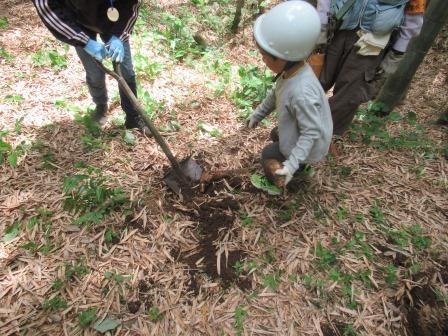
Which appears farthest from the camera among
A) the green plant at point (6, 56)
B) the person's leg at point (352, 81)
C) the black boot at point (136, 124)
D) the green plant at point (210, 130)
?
the green plant at point (6, 56)

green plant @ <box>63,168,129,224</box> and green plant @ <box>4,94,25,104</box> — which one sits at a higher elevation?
green plant @ <box>4,94,25,104</box>

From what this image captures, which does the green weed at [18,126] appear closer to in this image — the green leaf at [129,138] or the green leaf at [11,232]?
the green leaf at [129,138]

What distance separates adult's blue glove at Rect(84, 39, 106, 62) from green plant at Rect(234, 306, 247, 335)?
88.9 inches

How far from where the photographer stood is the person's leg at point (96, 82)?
2907mm

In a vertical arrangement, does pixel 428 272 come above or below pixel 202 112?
below

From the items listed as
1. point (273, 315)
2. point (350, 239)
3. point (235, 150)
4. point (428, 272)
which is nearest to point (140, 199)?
point (235, 150)

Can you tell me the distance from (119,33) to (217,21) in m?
3.43

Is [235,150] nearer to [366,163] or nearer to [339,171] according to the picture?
[339,171]

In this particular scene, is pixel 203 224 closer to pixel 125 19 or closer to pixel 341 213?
pixel 341 213

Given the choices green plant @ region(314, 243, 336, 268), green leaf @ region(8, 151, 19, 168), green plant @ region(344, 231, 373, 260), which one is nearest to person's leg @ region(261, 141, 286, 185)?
green plant @ region(314, 243, 336, 268)

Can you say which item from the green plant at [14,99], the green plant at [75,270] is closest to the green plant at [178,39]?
the green plant at [14,99]

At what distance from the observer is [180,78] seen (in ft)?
14.1

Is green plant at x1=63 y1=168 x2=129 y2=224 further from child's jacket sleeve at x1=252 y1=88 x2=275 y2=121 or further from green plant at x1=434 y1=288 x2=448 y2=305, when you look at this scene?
green plant at x1=434 y1=288 x2=448 y2=305

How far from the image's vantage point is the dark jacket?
236 cm
